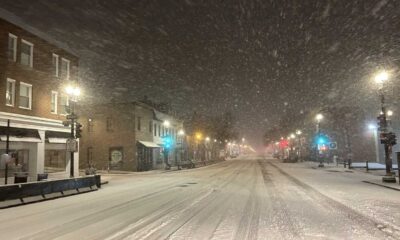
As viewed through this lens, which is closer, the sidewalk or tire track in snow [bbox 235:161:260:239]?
tire track in snow [bbox 235:161:260:239]

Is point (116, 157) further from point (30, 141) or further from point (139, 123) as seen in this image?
point (30, 141)

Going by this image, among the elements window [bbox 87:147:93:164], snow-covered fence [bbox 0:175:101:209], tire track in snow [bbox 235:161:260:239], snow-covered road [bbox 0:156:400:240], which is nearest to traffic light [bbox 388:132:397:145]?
snow-covered road [bbox 0:156:400:240]

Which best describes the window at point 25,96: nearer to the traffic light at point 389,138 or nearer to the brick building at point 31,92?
the brick building at point 31,92

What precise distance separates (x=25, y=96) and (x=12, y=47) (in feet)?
12.2

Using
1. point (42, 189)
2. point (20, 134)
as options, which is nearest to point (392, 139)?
point (42, 189)

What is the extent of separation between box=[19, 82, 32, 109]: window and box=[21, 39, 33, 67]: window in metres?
1.68

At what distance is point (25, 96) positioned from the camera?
29.7 metres

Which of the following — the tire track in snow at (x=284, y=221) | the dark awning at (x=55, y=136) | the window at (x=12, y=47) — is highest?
the window at (x=12, y=47)

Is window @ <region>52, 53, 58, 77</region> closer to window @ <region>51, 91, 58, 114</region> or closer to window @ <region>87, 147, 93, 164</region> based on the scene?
window @ <region>51, 91, 58, 114</region>

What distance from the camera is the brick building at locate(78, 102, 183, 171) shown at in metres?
48.0

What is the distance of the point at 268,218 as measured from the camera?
11.9m

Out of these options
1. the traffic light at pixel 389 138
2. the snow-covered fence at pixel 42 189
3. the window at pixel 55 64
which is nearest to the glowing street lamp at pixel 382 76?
the traffic light at pixel 389 138

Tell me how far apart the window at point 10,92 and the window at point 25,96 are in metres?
0.77

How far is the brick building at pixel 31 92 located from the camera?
2738cm
